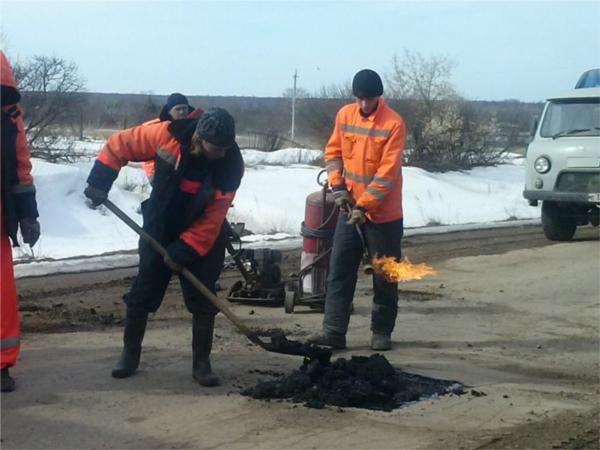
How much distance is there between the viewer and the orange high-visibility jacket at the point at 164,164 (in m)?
5.84

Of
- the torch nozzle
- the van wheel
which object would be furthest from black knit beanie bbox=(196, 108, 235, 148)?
the van wheel

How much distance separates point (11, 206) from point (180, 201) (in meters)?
1.07

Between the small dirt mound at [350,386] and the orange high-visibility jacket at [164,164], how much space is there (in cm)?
103

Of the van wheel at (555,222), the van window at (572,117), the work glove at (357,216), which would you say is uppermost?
the van window at (572,117)

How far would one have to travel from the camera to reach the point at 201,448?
15.7 ft

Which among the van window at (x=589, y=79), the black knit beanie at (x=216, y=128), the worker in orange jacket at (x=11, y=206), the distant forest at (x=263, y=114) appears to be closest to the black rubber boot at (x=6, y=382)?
the worker in orange jacket at (x=11, y=206)

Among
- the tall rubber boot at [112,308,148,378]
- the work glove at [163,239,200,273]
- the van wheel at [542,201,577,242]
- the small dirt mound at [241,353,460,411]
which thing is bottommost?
the van wheel at [542,201,577,242]

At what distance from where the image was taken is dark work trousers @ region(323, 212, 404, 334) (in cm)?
748

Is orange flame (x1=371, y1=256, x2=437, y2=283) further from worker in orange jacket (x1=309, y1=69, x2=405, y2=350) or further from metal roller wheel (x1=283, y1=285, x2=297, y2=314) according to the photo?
metal roller wheel (x1=283, y1=285, x2=297, y2=314)

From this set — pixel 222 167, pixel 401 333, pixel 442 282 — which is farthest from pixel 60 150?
pixel 222 167

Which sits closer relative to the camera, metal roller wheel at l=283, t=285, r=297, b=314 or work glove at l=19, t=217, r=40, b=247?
work glove at l=19, t=217, r=40, b=247

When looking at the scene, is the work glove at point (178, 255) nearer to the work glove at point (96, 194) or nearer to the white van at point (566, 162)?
the work glove at point (96, 194)

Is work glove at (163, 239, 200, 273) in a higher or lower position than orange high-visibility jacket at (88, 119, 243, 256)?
lower

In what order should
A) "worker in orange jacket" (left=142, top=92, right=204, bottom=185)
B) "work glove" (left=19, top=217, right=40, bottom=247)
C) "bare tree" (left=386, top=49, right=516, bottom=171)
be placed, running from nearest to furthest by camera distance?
"work glove" (left=19, top=217, right=40, bottom=247), "worker in orange jacket" (left=142, top=92, right=204, bottom=185), "bare tree" (left=386, top=49, right=516, bottom=171)
